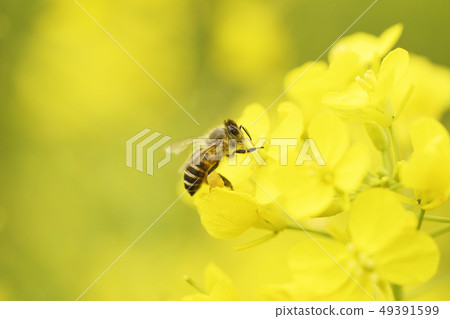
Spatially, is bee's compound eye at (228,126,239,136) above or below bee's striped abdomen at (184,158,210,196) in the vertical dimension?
above

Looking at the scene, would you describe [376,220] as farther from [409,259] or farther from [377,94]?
[377,94]

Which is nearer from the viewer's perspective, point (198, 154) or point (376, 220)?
point (376, 220)

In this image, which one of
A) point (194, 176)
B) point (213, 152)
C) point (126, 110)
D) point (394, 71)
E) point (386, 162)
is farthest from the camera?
point (126, 110)

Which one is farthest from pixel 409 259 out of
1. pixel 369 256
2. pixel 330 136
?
pixel 330 136

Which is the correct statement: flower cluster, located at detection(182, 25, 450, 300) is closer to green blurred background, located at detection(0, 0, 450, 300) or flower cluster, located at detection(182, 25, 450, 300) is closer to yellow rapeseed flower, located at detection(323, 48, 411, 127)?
yellow rapeseed flower, located at detection(323, 48, 411, 127)

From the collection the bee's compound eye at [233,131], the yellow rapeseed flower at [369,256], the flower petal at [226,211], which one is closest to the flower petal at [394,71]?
the yellow rapeseed flower at [369,256]
